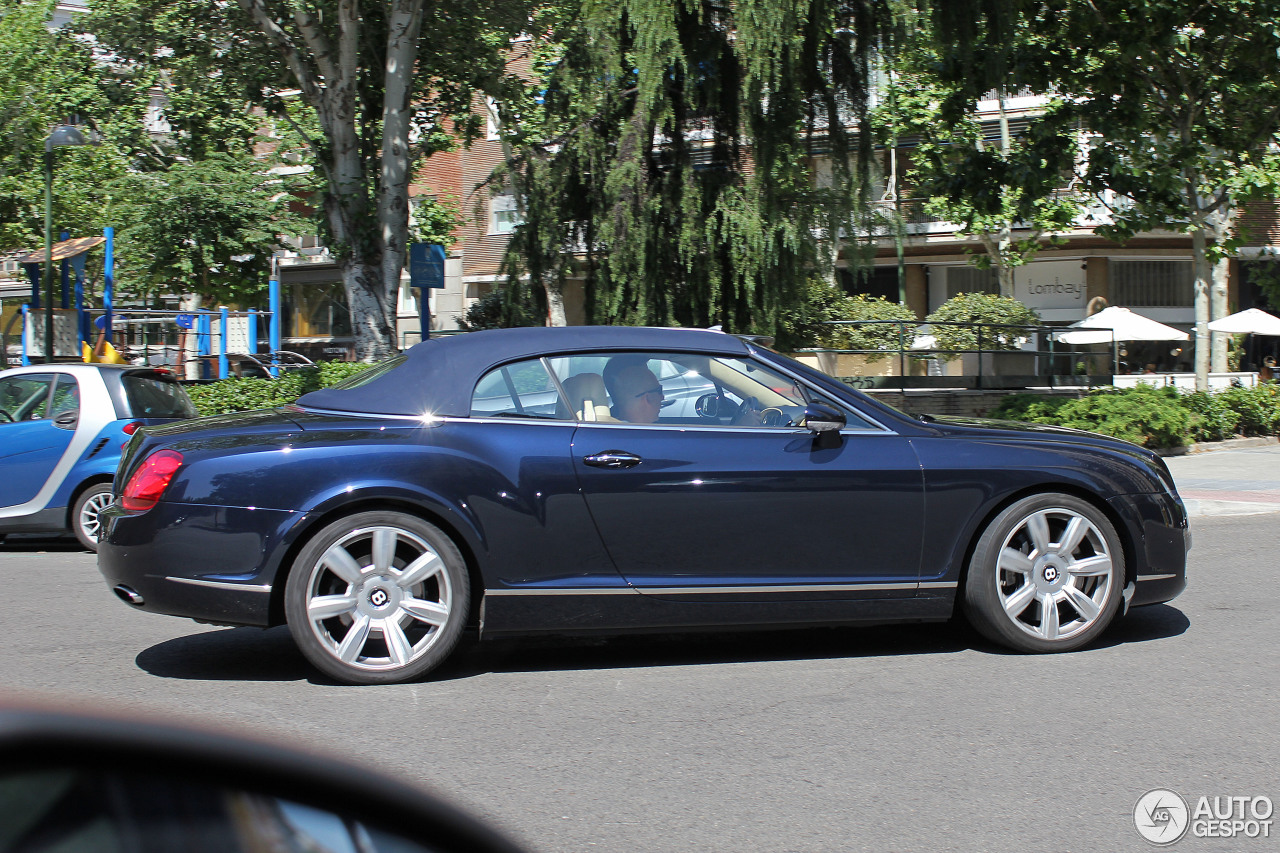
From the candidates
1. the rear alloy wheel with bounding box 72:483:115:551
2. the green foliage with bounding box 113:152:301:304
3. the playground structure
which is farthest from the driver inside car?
the green foliage with bounding box 113:152:301:304

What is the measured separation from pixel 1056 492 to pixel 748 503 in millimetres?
1554

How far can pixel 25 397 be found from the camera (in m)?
9.66

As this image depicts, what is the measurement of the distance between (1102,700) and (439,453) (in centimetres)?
302

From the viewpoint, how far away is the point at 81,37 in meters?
33.6

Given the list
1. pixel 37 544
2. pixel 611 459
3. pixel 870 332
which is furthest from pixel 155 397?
pixel 870 332

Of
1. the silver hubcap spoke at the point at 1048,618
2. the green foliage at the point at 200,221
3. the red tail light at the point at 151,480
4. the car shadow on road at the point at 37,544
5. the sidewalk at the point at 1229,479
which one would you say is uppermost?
the green foliage at the point at 200,221

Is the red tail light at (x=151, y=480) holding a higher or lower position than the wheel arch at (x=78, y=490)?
higher

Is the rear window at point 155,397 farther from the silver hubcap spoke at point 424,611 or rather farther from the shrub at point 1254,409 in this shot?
the shrub at point 1254,409

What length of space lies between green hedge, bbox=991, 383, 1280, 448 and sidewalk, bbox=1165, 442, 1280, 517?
38 centimetres

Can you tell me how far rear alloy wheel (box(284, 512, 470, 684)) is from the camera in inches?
200

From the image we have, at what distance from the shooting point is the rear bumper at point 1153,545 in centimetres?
567

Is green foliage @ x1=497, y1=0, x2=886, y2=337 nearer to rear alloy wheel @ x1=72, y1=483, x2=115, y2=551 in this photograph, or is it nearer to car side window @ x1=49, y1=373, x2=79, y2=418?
car side window @ x1=49, y1=373, x2=79, y2=418

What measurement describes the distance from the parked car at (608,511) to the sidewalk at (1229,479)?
633 cm

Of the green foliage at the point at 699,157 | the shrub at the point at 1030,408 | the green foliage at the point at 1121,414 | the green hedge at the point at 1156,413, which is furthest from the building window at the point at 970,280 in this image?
the green foliage at the point at 699,157
